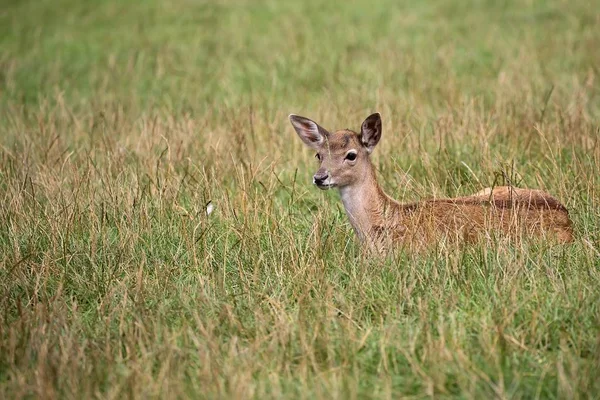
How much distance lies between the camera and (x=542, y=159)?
7.04m

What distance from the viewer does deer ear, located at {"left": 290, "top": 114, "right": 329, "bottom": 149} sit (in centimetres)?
621

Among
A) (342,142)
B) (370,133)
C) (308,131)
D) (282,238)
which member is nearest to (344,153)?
(342,142)

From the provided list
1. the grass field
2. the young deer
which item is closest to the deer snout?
the young deer

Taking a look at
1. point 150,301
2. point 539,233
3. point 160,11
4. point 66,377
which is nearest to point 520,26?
point 160,11

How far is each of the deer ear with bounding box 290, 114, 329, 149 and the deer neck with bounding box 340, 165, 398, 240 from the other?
39 centimetres

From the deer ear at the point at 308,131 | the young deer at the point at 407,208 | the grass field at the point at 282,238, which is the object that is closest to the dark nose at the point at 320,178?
the young deer at the point at 407,208

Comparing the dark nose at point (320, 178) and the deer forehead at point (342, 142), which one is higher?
the deer forehead at point (342, 142)

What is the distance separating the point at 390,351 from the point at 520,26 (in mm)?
9354

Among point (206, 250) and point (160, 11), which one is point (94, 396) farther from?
point (160, 11)

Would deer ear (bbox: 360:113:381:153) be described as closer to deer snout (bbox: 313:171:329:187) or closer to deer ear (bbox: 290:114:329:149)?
deer ear (bbox: 290:114:329:149)

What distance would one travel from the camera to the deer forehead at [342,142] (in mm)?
6004

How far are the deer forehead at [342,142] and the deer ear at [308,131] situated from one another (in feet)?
0.35

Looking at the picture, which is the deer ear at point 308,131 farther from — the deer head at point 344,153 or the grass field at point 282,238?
the grass field at point 282,238

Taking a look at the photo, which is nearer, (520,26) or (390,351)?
(390,351)
